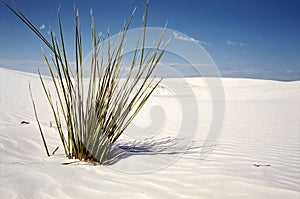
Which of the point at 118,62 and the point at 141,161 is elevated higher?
the point at 118,62

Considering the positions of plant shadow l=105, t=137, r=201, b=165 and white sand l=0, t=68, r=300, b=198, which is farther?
plant shadow l=105, t=137, r=201, b=165

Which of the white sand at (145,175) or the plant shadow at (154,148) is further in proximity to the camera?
the plant shadow at (154,148)

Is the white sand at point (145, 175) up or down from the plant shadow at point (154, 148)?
down

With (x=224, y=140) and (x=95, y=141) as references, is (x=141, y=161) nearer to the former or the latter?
(x=95, y=141)

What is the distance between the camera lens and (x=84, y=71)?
80.5 inches

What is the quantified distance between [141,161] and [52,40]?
1209 mm

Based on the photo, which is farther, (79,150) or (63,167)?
(79,150)

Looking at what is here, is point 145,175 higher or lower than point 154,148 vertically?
lower

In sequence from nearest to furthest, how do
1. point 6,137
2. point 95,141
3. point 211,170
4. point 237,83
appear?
1. point 95,141
2. point 211,170
3. point 6,137
4. point 237,83

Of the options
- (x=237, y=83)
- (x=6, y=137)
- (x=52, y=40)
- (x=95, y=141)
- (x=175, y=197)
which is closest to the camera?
(x=175, y=197)

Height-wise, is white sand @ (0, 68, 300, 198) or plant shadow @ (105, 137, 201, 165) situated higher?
plant shadow @ (105, 137, 201, 165)

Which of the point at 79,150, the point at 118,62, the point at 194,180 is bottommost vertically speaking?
the point at 194,180

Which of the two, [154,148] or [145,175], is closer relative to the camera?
[145,175]

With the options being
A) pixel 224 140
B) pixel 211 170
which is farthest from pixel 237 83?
pixel 211 170
